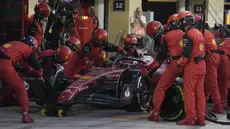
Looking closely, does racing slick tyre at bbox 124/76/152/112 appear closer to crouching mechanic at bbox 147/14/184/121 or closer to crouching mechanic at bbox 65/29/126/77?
crouching mechanic at bbox 147/14/184/121

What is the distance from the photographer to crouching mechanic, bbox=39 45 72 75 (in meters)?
12.2

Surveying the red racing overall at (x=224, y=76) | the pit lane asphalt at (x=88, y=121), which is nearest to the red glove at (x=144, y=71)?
the pit lane asphalt at (x=88, y=121)

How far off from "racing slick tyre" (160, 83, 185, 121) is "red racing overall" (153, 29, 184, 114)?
0.29 m

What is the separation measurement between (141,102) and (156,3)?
11216mm

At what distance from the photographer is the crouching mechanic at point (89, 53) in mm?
13695

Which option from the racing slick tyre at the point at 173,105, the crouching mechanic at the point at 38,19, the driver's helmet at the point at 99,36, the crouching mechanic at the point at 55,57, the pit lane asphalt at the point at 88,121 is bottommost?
the pit lane asphalt at the point at 88,121

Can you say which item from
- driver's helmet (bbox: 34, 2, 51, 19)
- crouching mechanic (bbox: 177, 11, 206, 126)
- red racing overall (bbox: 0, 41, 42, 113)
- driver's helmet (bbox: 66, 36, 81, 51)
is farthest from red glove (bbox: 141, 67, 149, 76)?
driver's helmet (bbox: 34, 2, 51, 19)

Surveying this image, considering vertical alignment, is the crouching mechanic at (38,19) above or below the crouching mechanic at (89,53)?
above

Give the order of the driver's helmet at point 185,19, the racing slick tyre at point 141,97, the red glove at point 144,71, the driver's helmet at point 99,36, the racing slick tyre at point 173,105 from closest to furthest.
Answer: the driver's helmet at point 185,19, the racing slick tyre at point 173,105, the racing slick tyre at point 141,97, the red glove at point 144,71, the driver's helmet at point 99,36

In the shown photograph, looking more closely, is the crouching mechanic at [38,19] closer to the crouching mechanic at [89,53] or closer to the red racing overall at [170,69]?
the crouching mechanic at [89,53]

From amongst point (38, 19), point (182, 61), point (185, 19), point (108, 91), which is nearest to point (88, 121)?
point (108, 91)

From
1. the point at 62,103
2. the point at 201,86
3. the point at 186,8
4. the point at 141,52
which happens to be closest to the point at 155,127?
the point at 201,86

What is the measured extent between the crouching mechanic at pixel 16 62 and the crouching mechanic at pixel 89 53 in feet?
9.28

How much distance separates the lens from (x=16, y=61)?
Answer: 11008 millimetres
